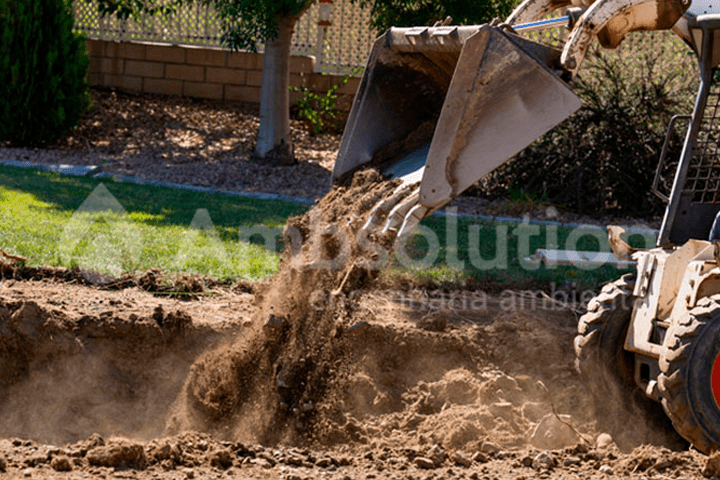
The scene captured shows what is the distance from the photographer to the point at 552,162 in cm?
1098

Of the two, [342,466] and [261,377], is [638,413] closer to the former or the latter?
[342,466]

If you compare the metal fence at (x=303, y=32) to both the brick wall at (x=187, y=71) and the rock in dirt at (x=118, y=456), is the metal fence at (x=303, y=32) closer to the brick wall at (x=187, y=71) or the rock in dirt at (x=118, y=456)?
the brick wall at (x=187, y=71)

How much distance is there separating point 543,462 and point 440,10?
8201 millimetres

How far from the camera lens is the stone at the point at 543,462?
430cm

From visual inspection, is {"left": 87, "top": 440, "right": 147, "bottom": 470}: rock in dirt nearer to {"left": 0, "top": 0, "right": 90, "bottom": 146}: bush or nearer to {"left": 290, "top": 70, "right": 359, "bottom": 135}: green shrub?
{"left": 0, "top": 0, "right": 90, "bottom": 146}: bush

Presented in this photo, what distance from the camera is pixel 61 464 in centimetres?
387

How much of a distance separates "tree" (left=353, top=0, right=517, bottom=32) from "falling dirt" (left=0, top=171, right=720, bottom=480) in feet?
18.6

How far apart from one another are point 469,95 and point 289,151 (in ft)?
27.7

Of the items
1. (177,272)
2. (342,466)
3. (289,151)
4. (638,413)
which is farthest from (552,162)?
(342,466)

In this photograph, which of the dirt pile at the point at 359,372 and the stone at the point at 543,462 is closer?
the stone at the point at 543,462

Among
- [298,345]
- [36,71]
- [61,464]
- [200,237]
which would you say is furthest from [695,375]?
[36,71]

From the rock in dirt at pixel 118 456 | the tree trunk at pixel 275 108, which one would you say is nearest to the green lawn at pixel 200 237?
the tree trunk at pixel 275 108

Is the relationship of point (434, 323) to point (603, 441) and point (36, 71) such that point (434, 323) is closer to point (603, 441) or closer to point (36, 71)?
point (603, 441)

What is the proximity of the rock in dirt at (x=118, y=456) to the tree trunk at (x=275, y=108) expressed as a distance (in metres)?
8.75
